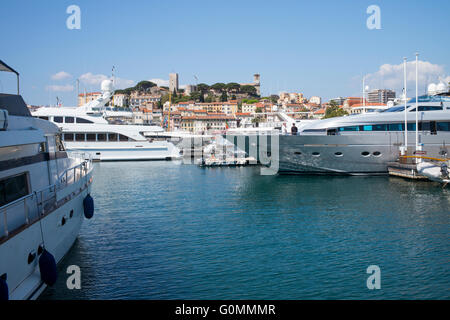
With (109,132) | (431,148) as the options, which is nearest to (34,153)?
(431,148)

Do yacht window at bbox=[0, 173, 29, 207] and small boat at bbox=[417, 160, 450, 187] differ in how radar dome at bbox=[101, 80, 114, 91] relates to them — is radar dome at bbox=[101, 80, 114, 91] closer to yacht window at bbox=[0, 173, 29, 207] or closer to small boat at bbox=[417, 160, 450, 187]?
small boat at bbox=[417, 160, 450, 187]

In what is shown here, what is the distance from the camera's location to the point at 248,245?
12.4 m

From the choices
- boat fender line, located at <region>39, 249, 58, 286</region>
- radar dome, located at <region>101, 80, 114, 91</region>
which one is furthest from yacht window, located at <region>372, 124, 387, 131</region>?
radar dome, located at <region>101, 80, 114, 91</region>

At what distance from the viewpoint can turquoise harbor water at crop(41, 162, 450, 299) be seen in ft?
30.2

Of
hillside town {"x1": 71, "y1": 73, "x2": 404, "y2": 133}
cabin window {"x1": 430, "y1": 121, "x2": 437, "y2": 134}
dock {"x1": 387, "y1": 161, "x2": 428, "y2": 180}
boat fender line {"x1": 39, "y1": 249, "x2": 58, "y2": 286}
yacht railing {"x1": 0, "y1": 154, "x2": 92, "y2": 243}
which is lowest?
boat fender line {"x1": 39, "y1": 249, "x2": 58, "y2": 286}

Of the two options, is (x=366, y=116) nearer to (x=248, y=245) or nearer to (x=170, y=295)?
(x=248, y=245)

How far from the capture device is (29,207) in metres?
8.05

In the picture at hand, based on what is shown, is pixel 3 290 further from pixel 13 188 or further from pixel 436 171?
pixel 436 171

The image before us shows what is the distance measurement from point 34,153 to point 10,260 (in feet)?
12.0

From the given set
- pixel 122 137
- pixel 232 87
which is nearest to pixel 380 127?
pixel 122 137

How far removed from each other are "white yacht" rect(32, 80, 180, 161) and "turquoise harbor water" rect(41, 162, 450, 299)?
68.6 feet

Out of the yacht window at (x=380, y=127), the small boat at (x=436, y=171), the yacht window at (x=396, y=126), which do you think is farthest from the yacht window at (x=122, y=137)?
the small boat at (x=436, y=171)

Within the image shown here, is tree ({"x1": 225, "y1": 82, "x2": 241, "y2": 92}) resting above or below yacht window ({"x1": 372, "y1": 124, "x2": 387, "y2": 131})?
above

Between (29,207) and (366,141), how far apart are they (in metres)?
22.7
